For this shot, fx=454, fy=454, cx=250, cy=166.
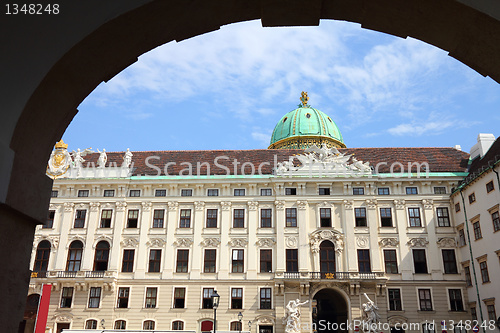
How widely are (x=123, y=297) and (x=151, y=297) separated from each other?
248 centimetres

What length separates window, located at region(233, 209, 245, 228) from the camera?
41875 mm

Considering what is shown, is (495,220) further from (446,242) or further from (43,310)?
(43,310)

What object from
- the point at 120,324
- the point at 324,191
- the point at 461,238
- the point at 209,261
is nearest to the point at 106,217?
the point at 120,324

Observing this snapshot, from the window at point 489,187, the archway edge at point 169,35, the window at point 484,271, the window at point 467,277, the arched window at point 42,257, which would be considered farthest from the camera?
the arched window at point 42,257

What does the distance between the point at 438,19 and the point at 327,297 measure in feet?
138

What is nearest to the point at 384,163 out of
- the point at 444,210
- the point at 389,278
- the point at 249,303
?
the point at 444,210

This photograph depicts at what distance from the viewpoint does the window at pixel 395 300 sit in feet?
125

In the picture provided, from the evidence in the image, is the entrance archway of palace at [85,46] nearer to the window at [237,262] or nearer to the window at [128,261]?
the window at [237,262]

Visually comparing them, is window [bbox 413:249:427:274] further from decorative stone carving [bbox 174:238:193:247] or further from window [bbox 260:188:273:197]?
decorative stone carving [bbox 174:238:193:247]

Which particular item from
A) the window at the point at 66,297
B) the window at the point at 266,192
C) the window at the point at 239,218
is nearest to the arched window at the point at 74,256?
the window at the point at 66,297

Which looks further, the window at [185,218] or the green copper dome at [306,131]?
the green copper dome at [306,131]

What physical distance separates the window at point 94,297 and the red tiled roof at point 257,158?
11604mm

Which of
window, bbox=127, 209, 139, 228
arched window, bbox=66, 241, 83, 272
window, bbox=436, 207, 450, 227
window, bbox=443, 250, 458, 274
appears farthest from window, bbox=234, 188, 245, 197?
window, bbox=443, 250, 458, 274

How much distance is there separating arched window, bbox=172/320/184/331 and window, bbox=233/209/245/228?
376 inches
